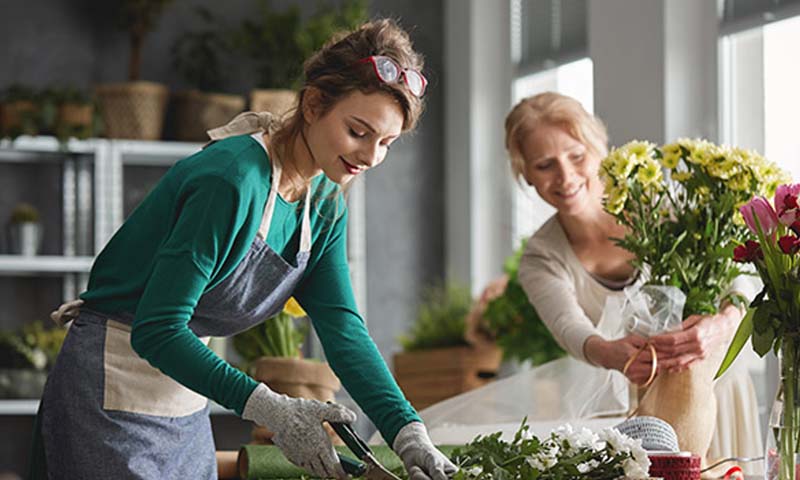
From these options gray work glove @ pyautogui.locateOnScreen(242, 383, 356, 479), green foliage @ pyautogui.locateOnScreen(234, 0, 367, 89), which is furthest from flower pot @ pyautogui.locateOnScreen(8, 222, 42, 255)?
gray work glove @ pyautogui.locateOnScreen(242, 383, 356, 479)

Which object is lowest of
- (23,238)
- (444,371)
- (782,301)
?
(444,371)

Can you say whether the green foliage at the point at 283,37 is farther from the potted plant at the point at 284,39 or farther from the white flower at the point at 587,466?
the white flower at the point at 587,466

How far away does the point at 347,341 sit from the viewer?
2.14 metres

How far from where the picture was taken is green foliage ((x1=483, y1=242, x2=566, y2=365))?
4004 millimetres

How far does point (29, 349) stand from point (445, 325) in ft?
5.48

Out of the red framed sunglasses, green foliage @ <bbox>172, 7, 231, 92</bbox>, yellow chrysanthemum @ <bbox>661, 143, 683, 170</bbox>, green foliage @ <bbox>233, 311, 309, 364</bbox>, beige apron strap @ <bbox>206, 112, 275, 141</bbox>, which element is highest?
green foliage @ <bbox>172, 7, 231, 92</bbox>

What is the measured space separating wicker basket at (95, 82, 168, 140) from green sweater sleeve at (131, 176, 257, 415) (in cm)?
328

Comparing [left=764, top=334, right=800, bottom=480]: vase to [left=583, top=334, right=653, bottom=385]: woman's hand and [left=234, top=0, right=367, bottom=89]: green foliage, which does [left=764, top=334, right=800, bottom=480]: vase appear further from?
[left=234, top=0, right=367, bottom=89]: green foliage

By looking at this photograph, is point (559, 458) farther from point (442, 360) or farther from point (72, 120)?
point (72, 120)

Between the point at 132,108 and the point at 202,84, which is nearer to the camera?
the point at 132,108

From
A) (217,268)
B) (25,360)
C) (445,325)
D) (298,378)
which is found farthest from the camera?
(25,360)

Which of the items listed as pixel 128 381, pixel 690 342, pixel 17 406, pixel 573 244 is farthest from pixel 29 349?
pixel 690 342

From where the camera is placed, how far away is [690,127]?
3881 millimetres

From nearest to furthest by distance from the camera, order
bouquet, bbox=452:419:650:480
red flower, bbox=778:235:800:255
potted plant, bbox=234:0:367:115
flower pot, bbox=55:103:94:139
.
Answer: bouquet, bbox=452:419:650:480 < red flower, bbox=778:235:800:255 < flower pot, bbox=55:103:94:139 < potted plant, bbox=234:0:367:115
